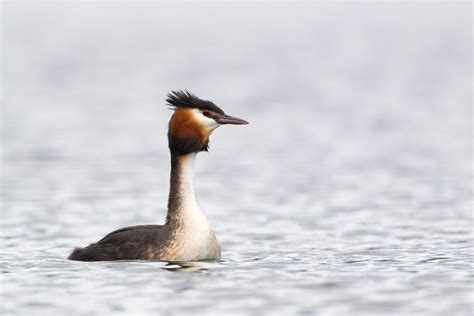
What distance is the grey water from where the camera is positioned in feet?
48.6

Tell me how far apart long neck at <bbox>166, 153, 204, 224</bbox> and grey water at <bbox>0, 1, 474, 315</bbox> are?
2.58 ft

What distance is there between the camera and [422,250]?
1847 centimetres

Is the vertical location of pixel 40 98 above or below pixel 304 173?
above

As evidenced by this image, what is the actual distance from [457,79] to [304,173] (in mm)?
38774

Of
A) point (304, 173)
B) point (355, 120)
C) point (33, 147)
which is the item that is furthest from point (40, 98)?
point (304, 173)

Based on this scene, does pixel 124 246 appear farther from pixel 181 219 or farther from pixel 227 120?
pixel 227 120

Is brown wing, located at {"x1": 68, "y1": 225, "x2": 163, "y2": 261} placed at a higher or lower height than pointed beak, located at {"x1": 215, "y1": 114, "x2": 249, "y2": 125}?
lower

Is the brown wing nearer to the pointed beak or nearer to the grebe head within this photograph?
the grebe head

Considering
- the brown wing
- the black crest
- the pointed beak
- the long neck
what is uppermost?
the black crest

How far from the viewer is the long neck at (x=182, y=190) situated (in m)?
17.1

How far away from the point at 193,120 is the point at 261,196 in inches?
343

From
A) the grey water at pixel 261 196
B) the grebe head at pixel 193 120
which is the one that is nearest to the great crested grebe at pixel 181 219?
the grebe head at pixel 193 120

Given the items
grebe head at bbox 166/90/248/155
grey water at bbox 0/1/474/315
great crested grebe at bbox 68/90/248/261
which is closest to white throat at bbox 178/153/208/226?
great crested grebe at bbox 68/90/248/261

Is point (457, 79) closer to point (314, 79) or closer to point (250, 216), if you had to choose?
point (314, 79)
